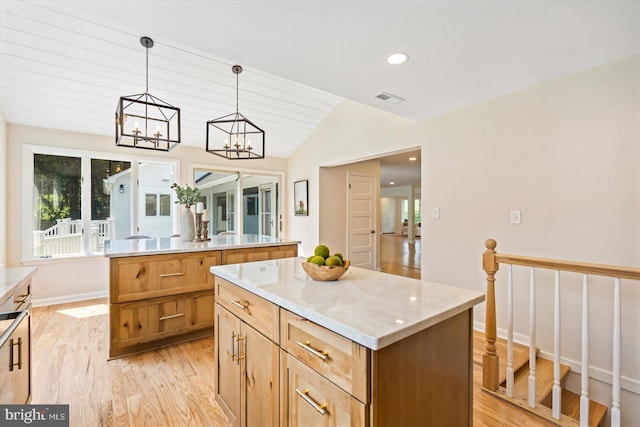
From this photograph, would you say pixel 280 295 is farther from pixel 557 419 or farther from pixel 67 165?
pixel 67 165

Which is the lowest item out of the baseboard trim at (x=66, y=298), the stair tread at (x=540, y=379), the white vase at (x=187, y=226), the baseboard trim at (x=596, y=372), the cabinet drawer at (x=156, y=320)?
the stair tread at (x=540, y=379)

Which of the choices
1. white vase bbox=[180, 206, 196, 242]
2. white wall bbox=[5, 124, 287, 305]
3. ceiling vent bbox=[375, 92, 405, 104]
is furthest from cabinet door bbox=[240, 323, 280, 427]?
white wall bbox=[5, 124, 287, 305]

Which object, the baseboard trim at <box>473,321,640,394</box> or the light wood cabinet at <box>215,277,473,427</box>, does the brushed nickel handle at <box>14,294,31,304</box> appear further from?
the baseboard trim at <box>473,321,640,394</box>

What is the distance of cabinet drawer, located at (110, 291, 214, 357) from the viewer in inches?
95.6

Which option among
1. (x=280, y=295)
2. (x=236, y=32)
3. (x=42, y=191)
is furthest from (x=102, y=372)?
(x=42, y=191)

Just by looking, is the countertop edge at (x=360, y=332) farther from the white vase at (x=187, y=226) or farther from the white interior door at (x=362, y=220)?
the white interior door at (x=362, y=220)

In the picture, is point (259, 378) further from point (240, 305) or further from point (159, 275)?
point (159, 275)

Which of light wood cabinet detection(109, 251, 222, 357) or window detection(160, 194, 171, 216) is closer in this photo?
light wood cabinet detection(109, 251, 222, 357)

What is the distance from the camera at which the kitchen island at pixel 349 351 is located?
2.92 feet

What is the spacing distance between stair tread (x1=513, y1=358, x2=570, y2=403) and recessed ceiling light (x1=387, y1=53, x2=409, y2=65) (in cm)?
258

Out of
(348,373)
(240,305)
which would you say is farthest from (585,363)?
(240,305)

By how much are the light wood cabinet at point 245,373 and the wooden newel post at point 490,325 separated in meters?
1.61

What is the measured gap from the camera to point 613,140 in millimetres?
2234

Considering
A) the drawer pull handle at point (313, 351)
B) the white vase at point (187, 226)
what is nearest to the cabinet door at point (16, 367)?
the drawer pull handle at point (313, 351)
